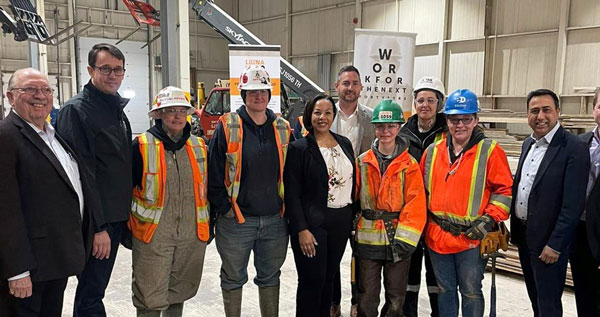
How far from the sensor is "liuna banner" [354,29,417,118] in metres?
4.44

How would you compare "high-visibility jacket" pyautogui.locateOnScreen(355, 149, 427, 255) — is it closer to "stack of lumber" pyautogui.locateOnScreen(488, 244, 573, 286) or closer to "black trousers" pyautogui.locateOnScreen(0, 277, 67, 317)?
"black trousers" pyautogui.locateOnScreen(0, 277, 67, 317)

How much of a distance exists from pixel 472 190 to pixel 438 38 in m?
12.1

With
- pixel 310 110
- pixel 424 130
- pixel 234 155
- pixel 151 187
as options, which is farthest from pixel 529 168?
pixel 151 187

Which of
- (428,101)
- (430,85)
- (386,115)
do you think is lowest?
(386,115)

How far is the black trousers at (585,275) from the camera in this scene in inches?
101

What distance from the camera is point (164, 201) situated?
2604 mm

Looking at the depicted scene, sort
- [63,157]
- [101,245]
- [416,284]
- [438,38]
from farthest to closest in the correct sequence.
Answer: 1. [438,38]
2. [416,284]
3. [101,245]
4. [63,157]

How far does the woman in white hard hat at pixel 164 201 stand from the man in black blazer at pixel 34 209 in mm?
457

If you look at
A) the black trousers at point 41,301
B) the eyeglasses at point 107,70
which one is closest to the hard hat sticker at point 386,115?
the eyeglasses at point 107,70

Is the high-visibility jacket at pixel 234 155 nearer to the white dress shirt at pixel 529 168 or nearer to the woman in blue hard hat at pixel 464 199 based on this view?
the woman in blue hard hat at pixel 464 199

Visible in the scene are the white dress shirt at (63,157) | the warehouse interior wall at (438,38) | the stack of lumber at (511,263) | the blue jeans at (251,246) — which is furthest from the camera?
the warehouse interior wall at (438,38)

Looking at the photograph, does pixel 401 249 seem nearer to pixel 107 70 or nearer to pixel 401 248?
pixel 401 248

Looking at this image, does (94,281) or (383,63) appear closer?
(94,281)

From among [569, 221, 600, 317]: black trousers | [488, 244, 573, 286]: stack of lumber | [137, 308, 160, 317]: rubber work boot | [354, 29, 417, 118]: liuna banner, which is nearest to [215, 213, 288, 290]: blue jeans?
[137, 308, 160, 317]: rubber work boot
